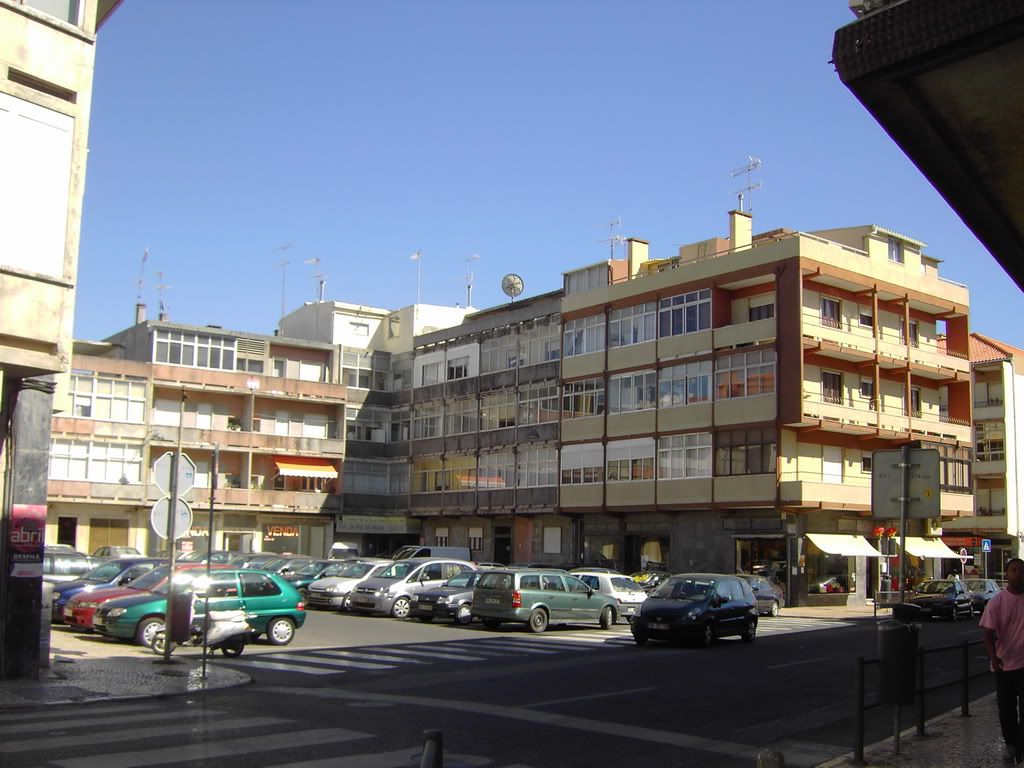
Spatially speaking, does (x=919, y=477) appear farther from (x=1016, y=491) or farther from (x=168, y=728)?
(x=1016, y=491)

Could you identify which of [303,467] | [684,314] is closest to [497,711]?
[684,314]

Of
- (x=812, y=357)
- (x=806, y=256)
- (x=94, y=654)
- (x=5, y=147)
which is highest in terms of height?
(x=806, y=256)

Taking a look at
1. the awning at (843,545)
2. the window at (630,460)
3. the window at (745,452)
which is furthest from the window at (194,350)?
the awning at (843,545)

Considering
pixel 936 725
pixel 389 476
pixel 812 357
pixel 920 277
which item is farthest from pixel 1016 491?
pixel 936 725

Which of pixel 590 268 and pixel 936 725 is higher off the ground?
pixel 590 268

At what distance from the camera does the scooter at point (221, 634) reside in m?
18.6

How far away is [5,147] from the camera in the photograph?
526 inches

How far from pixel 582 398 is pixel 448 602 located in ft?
90.4

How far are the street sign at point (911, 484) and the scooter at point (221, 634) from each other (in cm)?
1133

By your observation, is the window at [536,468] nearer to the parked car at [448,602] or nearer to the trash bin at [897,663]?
the parked car at [448,602]

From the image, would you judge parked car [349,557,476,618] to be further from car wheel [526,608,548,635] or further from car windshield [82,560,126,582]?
car windshield [82,560,126,582]

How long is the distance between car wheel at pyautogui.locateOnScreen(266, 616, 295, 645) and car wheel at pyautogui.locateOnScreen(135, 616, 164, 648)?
85.4 inches

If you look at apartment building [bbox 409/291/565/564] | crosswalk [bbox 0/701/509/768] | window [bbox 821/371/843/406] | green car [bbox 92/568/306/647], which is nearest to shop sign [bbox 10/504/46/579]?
crosswalk [bbox 0/701/509/768]

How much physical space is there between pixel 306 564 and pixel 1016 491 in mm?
48004
